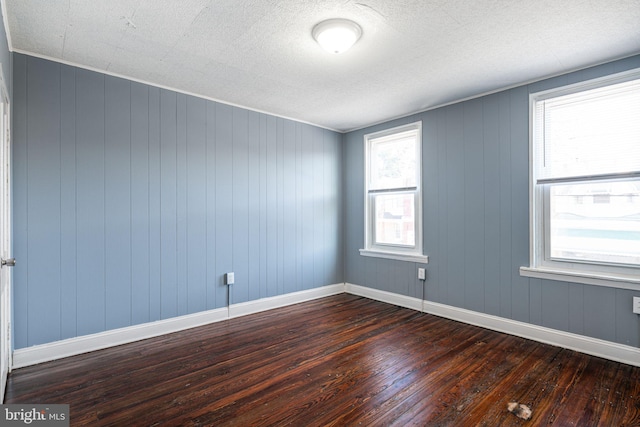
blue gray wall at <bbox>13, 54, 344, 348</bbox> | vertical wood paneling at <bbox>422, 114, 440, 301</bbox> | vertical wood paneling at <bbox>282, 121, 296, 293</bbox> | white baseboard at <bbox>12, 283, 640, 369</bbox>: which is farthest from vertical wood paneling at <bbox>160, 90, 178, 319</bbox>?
vertical wood paneling at <bbox>422, 114, 440, 301</bbox>

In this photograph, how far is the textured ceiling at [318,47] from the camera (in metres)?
2.07

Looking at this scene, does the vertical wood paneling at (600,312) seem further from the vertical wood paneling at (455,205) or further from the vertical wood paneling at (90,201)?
the vertical wood paneling at (90,201)

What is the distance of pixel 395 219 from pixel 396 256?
0.50 metres

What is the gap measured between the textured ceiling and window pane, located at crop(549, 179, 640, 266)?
107 centimetres

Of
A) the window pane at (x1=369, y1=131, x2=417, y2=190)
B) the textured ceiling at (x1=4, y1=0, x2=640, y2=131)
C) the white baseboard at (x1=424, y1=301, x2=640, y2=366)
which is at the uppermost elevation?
the textured ceiling at (x1=4, y1=0, x2=640, y2=131)

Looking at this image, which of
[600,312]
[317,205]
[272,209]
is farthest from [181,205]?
[600,312]

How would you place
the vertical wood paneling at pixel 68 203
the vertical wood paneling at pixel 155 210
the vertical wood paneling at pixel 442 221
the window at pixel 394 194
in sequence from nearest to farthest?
the vertical wood paneling at pixel 68 203 → the vertical wood paneling at pixel 155 210 → the vertical wood paneling at pixel 442 221 → the window at pixel 394 194

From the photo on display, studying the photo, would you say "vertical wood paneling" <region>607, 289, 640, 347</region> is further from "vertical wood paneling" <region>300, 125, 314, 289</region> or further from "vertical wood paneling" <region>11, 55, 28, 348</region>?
"vertical wood paneling" <region>11, 55, 28, 348</region>

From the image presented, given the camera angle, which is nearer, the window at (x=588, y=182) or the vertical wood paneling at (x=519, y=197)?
the window at (x=588, y=182)

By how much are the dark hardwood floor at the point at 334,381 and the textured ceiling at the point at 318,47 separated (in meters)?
2.46

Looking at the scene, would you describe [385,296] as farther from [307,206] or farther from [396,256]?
[307,206]

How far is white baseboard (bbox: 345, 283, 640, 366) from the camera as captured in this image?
2648 mm

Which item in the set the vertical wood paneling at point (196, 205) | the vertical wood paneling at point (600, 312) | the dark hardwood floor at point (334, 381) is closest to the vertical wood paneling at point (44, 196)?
the dark hardwood floor at point (334, 381)

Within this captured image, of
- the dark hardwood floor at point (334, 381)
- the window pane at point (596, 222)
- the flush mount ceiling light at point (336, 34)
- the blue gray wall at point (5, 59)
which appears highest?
the flush mount ceiling light at point (336, 34)
